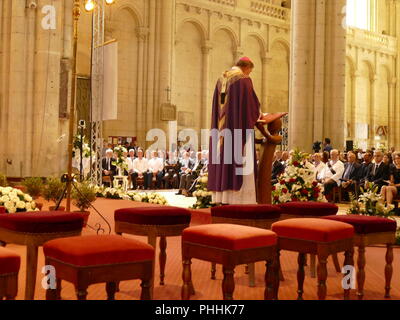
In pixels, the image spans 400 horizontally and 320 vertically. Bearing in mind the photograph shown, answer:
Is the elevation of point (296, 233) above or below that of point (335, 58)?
below

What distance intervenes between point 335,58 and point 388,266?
37.7ft

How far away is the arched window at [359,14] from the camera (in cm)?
2938

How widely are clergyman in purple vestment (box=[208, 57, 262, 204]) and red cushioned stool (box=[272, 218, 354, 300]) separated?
2.05m

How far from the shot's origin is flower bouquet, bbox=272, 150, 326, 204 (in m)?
8.70

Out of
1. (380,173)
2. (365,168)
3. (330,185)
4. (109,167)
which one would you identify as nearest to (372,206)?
(380,173)

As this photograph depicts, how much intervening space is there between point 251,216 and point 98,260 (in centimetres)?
225

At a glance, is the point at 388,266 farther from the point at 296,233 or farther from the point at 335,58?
the point at 335,58

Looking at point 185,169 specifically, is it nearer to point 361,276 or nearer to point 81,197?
point 81,197

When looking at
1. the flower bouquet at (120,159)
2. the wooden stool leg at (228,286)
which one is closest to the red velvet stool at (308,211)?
the wooden stool leg at (228,286)

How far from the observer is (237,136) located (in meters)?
6.56

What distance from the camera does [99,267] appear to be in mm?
3244

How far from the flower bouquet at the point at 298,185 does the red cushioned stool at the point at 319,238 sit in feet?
13.4

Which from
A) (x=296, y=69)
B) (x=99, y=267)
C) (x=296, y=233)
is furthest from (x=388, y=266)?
(x=296, y=69)

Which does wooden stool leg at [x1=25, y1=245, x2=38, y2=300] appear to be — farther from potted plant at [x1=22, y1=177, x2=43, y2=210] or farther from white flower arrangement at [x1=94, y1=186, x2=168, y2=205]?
white flower arrangement at [x1=94, y1=186, x2=168, y2=205]
